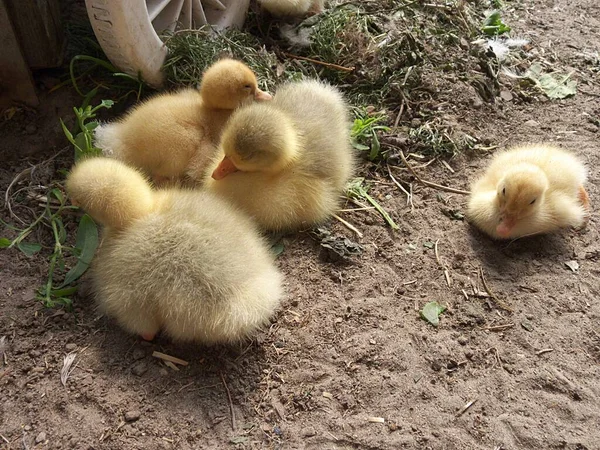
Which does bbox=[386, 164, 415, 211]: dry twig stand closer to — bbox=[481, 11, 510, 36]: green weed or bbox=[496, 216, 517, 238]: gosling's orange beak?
bbox=[496, 216, 517, 238]: gosling's orange beak

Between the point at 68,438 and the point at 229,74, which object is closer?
the point at 68,438

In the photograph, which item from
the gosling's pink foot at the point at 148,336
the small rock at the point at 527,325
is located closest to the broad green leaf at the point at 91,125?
the gosling's pink foot at the point at 148,336

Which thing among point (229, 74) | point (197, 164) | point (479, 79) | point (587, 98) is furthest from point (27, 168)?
point (587, 98)

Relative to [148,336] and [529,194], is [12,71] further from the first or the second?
[529,194]

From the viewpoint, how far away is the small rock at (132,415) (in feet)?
6.47

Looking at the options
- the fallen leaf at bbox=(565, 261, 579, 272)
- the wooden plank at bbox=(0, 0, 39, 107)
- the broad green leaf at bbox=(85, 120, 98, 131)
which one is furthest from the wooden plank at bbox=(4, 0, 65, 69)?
the fallen leaf at bbox=(565, 261, 579, 272)

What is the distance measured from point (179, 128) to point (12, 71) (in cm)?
103

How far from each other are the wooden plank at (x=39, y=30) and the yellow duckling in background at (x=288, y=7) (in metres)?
1.40

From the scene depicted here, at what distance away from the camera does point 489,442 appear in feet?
6.71

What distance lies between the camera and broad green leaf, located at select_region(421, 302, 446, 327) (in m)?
2.42

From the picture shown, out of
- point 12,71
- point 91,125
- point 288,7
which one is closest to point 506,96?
point 288,7

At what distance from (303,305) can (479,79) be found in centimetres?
213

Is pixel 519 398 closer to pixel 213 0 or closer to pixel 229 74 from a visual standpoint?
pixel 229 74

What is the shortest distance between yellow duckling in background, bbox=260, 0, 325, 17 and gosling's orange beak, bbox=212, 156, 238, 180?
179cm
